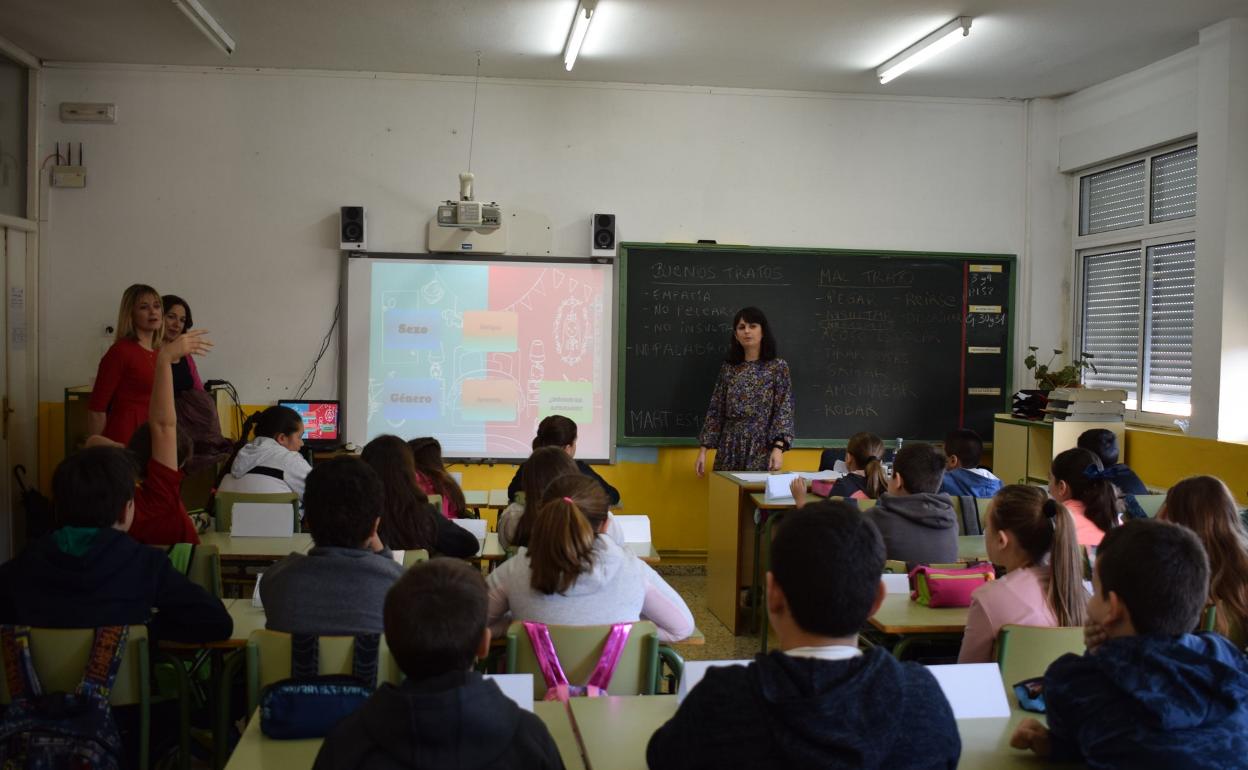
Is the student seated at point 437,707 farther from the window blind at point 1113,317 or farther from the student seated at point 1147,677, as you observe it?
the window blind at point 1113,317

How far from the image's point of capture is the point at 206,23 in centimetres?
515

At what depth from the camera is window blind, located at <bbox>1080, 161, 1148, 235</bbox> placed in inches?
244

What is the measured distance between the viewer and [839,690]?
1.33 meters

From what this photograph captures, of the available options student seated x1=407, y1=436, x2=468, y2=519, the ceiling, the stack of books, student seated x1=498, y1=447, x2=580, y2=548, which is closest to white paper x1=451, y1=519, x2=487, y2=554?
student seated x1=407, y1=436, x2=468, y2=519

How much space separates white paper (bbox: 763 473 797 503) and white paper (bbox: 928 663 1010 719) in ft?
8.71

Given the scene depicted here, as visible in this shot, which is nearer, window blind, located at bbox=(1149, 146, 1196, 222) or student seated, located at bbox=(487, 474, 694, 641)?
student seated, located at bbox=(487, 474, 694, 641)

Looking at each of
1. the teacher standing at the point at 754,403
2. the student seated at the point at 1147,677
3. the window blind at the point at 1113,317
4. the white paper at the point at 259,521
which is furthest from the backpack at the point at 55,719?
the window blind at the point at 1113,317

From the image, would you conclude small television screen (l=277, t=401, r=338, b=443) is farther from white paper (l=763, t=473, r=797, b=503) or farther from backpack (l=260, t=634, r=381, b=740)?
backpack (l=260, t=634, r=381, b=740)

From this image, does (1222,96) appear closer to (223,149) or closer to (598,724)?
(598,724)

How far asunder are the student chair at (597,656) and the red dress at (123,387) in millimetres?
3172

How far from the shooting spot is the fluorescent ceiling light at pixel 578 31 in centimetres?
491

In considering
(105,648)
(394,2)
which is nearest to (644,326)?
(394,2)

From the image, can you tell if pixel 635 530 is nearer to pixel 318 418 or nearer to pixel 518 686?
pixel 518 686

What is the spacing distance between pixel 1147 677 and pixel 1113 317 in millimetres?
5465
